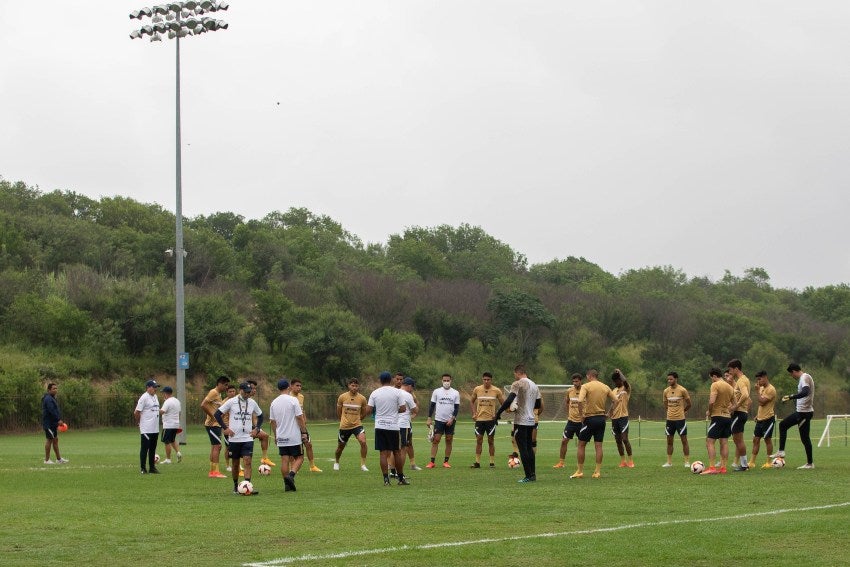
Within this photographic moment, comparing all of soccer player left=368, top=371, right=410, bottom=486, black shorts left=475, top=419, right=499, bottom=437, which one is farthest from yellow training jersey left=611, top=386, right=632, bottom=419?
soccer player left=368, top=371, right=410, bottom=486

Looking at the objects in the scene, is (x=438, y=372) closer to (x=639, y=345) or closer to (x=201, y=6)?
(x=639, y=345)

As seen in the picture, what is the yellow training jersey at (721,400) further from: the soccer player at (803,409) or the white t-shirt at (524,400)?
the white t-shirt at (524,400)

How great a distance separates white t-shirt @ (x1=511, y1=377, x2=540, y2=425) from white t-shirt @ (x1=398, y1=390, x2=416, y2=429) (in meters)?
1.96

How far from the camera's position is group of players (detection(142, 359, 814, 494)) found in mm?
18234

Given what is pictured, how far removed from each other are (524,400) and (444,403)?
16.7 feet

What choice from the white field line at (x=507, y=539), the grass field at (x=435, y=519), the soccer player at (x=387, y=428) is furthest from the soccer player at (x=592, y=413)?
the white field line at (x=507, y=539)

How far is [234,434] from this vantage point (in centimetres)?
1806

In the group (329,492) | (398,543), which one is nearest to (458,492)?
(329,492)

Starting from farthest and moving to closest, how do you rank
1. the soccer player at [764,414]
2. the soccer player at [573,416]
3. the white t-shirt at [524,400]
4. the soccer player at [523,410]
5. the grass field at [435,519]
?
the soccer player at [573,416]
the soccer player at [764,414]
the white t-shirt at [524,400]
the soccer player at [523,410]
the grass field at [435,519]

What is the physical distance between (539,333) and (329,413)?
28175 mm

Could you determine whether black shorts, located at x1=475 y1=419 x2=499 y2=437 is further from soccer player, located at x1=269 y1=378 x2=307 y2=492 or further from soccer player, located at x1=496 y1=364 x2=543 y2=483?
soccer player, located at x1=269 y1=378 x2=307 y2=492

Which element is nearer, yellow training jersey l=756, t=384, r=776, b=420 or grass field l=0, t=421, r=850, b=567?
grass field l=0, t=421, r=850, b=567

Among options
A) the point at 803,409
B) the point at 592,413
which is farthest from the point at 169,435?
the point at 803,409

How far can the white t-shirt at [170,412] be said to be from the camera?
80.9 feet
